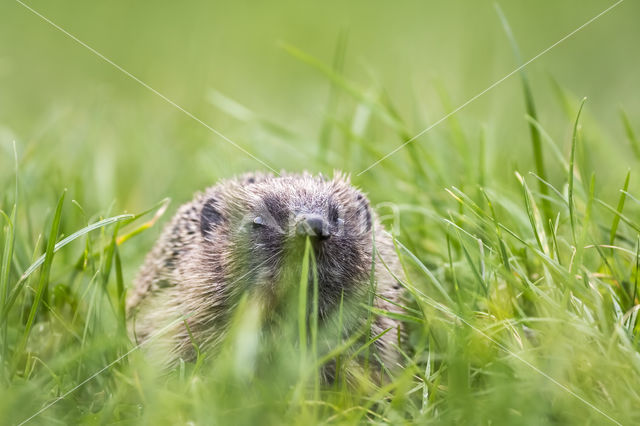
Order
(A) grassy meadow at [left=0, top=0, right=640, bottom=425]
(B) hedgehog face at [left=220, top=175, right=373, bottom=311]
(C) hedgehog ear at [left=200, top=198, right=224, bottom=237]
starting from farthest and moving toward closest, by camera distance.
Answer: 1. (C) hedgehog ear at [left=200, top=198, right=224, bottom=237]
2. (B) hedgehog face at [left=220, top=175, right=373, bottom=311]
3. (A) grassy meadow at [left=0, top=0, right=640, bottom=425]

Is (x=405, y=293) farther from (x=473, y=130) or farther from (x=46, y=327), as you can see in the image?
(x=473, y=130)

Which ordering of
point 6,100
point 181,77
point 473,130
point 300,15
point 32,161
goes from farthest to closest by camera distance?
point 300,15 → point 181,77 → point 6,100 → point 473,130 → point 32,161

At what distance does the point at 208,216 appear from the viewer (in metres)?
4.64

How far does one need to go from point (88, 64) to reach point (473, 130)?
7.52m

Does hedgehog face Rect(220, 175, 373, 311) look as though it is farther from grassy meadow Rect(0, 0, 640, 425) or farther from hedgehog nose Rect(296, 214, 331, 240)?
grassy meadow Rect(0, 0, 640, 425)

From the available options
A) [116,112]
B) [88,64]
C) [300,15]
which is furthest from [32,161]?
[300,15]

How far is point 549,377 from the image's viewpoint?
10.7 ft

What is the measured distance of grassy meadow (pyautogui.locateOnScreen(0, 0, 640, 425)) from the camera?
337 cm

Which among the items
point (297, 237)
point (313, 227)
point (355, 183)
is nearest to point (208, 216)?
point (297, 237)

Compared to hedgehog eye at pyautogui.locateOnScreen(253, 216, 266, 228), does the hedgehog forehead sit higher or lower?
higher

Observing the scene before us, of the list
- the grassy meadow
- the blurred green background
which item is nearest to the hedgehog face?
the grassy meadow

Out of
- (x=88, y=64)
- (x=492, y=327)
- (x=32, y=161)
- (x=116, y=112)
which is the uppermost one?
(x=88, y=64)

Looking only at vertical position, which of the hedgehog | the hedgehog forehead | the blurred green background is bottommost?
the hedgehog

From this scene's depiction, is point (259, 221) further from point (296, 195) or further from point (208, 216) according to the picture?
point (208, 216)
